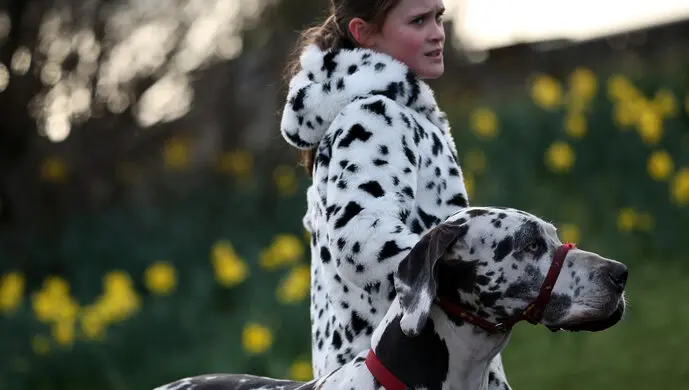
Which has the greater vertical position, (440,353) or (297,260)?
(440,353)

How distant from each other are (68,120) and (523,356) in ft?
11.9

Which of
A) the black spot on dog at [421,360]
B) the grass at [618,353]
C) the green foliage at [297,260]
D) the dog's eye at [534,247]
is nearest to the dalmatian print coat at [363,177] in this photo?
the black spot on dog at [421,360]

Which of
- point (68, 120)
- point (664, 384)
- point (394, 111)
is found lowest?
point (664, 384)

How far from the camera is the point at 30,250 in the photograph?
25.1 feet

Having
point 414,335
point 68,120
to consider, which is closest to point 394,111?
point 414,335

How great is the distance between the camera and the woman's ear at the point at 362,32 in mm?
3477

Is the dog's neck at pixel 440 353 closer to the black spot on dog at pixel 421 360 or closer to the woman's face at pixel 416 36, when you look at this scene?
the black spot on dog at pixel 421 360

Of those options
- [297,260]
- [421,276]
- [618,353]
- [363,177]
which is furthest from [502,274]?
[297,260]

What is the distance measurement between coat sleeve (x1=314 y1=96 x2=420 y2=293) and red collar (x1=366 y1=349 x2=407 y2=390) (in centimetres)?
23

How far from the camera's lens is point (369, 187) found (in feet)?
10.1

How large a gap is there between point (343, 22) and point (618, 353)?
356cm

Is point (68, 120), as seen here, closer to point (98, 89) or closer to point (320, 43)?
point (98, 89)

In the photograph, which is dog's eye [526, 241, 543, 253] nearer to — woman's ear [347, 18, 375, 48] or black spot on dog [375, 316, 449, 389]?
black spot on dog [375, 316, 449, 389]

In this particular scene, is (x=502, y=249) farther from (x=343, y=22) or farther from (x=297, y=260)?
(x=297, y=260)
